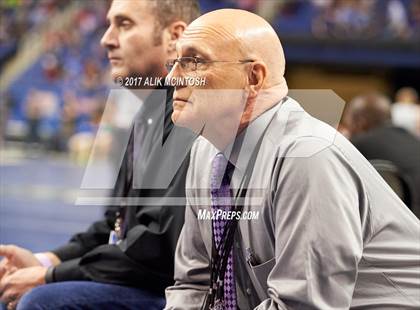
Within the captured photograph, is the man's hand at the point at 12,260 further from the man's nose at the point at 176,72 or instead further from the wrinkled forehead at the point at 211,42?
the wrinkled forehead at the point at 211,42

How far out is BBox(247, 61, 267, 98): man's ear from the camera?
1.83 m

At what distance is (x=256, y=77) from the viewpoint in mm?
1850

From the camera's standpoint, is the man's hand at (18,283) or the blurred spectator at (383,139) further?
the blurred spectator at (383,139)

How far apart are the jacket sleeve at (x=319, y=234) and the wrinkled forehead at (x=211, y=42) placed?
0.32 meters

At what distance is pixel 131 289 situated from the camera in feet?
8.24

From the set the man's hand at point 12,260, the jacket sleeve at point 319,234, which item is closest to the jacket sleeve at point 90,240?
the man's hand at point 12,260

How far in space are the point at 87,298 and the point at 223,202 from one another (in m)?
0.73

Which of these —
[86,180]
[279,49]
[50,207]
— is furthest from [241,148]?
[50,207]

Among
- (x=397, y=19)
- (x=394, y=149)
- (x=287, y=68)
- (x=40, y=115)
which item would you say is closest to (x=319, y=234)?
(x=394, y=149)

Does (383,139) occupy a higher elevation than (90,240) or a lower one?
higher

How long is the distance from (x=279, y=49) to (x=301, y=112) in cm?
16

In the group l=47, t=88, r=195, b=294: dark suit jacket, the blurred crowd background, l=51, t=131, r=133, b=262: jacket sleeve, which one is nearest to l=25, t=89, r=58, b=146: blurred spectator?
the blurred crowd background

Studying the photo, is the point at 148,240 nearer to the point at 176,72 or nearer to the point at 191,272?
the point at 191,272

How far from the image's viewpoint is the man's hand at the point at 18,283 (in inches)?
102
